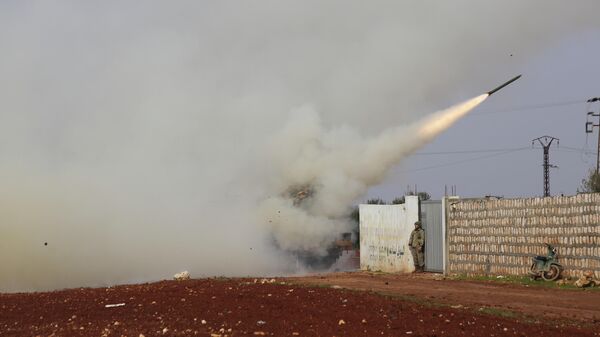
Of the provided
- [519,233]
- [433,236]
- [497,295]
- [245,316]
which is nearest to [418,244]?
[433,236]

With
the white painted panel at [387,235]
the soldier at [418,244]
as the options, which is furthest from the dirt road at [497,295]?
the white painted panel at [387,235]

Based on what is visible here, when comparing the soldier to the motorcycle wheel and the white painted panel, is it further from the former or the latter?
the motorcycle wheel

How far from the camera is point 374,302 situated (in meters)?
17.7

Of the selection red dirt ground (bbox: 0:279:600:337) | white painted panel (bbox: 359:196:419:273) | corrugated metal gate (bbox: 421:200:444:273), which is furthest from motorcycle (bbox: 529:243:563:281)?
red dirt ground (bbox: 0:279:600:337)

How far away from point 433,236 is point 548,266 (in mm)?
6772

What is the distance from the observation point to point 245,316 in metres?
15.1

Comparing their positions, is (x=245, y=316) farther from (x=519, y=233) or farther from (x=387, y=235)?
(x=387, y=235)

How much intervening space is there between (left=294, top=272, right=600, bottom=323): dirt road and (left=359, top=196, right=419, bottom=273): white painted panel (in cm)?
392

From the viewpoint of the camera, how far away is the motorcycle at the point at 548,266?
25500 millimetres

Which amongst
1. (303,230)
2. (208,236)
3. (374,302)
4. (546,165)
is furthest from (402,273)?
(546,165)

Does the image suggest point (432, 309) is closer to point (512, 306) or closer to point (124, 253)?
point (512, 306)

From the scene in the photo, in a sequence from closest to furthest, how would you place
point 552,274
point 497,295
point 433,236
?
1. point 497,295
2. point 552,274
3. point 433,236

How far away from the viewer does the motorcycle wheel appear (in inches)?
1001

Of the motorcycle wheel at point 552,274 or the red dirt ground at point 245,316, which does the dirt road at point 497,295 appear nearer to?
the motorcycle wheel at point 552,274
